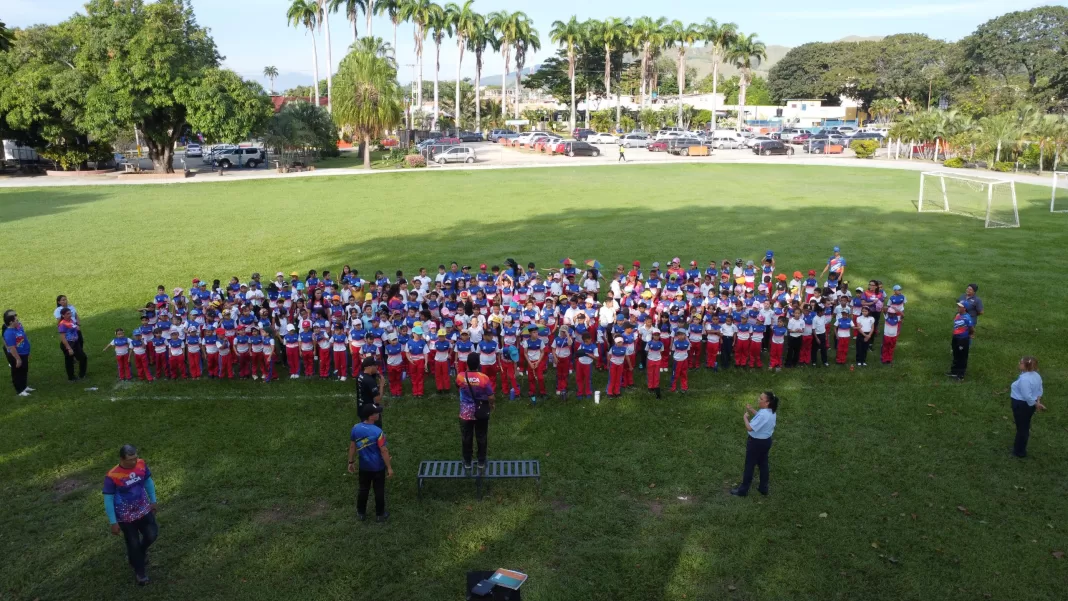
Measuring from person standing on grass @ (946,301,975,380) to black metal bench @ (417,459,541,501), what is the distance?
820 centimetres

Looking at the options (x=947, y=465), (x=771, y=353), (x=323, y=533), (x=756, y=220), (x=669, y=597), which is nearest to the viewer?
(x=669, y=597)

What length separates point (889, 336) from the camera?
13.3 m

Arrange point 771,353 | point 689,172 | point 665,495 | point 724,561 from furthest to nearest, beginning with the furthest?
point 689,172 → point 771,353 → point 665,495 → point 724,561

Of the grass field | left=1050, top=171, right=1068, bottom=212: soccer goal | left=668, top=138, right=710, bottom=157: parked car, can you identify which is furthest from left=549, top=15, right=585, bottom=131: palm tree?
the grass field

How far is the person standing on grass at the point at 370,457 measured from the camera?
26.2 ft

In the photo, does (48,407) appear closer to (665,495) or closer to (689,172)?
(665,495)

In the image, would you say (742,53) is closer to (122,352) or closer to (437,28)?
(437,28)

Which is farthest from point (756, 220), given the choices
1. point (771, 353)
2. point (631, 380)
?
point (631, 380)

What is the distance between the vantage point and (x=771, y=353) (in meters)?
13.4

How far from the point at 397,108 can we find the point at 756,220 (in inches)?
1210

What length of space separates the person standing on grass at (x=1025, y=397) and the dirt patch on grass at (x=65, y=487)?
40.8 feet

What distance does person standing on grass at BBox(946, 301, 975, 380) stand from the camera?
12500 millimetres

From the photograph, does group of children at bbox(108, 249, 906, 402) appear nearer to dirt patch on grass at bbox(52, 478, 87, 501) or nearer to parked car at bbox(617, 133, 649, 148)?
dirt patch on grass at bbox(52, 478, 87, 501)

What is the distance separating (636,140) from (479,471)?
205ft
